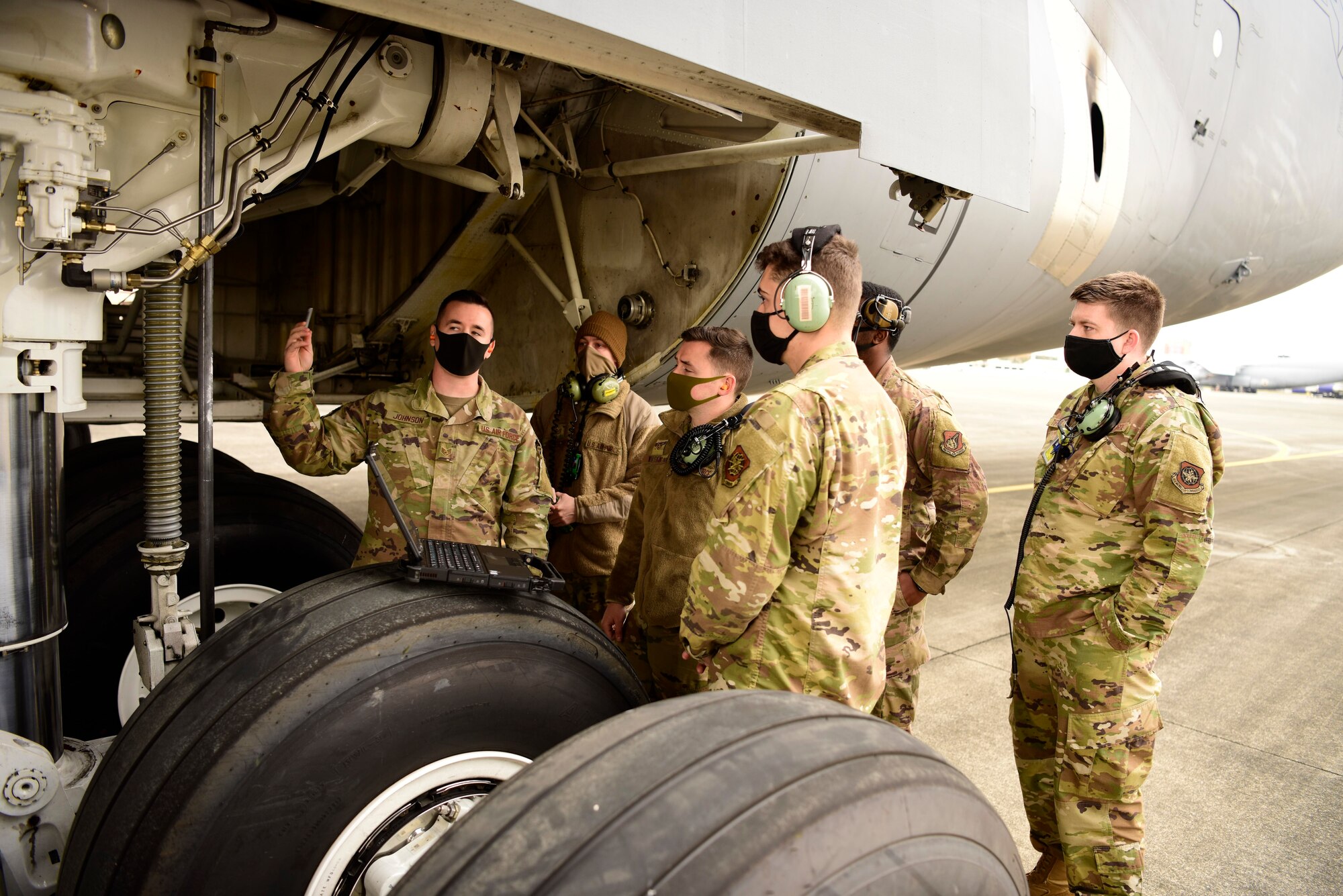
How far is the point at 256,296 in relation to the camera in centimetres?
394

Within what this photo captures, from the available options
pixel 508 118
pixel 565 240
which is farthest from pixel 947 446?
pixel 508 118

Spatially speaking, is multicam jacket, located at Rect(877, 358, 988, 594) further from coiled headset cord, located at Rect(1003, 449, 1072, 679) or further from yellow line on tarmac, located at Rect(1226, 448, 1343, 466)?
yellow line on tarmac, located at Rect(1226, 448, 1343, 466)

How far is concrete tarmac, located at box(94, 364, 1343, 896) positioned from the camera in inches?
109

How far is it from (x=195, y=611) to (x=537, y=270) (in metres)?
1.58

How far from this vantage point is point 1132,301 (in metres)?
2.53

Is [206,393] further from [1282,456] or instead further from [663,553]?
[1282,456]

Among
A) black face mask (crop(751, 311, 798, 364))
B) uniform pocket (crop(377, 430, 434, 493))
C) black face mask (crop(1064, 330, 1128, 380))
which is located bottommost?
uniform pocket (crop(377, 430, 434, 493))

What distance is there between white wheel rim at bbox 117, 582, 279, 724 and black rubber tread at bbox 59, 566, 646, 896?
112cm

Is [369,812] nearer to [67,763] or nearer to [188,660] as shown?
[188,660]

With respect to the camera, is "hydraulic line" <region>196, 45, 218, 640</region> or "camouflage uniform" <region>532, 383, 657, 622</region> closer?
"hydraulic line" <region>196, 45, 218, 640</region>

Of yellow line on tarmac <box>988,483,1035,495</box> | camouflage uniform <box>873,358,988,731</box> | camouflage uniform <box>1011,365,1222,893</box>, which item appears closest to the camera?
→ camouflage uniform <box>1011,365,1222,893</box>

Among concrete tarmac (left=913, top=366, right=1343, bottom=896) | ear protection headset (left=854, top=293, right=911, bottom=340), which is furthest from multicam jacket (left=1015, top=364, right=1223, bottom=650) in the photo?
concrete tarmac (left=913, top=366, right=1343, bottom=896)

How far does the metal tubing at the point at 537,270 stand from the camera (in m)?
3.32

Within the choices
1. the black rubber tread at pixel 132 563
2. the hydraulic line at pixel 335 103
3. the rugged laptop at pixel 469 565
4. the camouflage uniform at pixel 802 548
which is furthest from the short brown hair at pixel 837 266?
the black rubber tread at pixel 132 563
